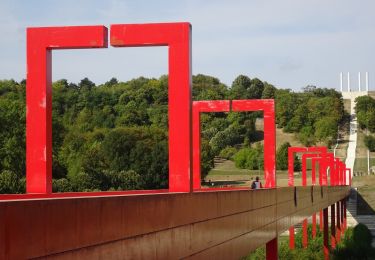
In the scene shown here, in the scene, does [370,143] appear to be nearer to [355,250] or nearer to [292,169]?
[292,169]

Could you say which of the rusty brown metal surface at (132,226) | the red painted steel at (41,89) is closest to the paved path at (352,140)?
the rusty brown metal surface at (132,226)

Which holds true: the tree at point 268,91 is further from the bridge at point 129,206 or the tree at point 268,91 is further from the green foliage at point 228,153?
the bridge at point 129,206

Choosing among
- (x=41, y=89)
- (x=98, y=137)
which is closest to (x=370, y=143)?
(x=98, y=137)

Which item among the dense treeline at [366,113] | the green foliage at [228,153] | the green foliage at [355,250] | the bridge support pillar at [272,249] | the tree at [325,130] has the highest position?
the dense treeline at [366,113]

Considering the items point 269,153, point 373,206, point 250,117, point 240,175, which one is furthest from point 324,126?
point 269,153

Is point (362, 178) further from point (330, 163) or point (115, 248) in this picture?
point (115, 248)

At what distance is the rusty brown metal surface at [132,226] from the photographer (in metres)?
3.64

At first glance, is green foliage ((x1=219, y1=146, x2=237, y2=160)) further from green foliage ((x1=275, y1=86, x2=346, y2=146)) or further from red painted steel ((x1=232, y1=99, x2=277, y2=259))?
red painted steel ((x1=232, y1=99, x2=277, y2=259))

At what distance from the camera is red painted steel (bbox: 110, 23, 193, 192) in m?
7.17

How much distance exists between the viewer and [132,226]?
5.13 metres

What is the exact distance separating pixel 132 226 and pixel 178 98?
88.7 inches

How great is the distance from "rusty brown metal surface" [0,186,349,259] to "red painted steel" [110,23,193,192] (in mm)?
313

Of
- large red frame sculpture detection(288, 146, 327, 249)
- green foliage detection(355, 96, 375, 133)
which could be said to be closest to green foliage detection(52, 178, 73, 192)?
large red frame sculpture detection(288, 146, 327, 249)

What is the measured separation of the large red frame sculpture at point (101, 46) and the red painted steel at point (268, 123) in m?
12.1
